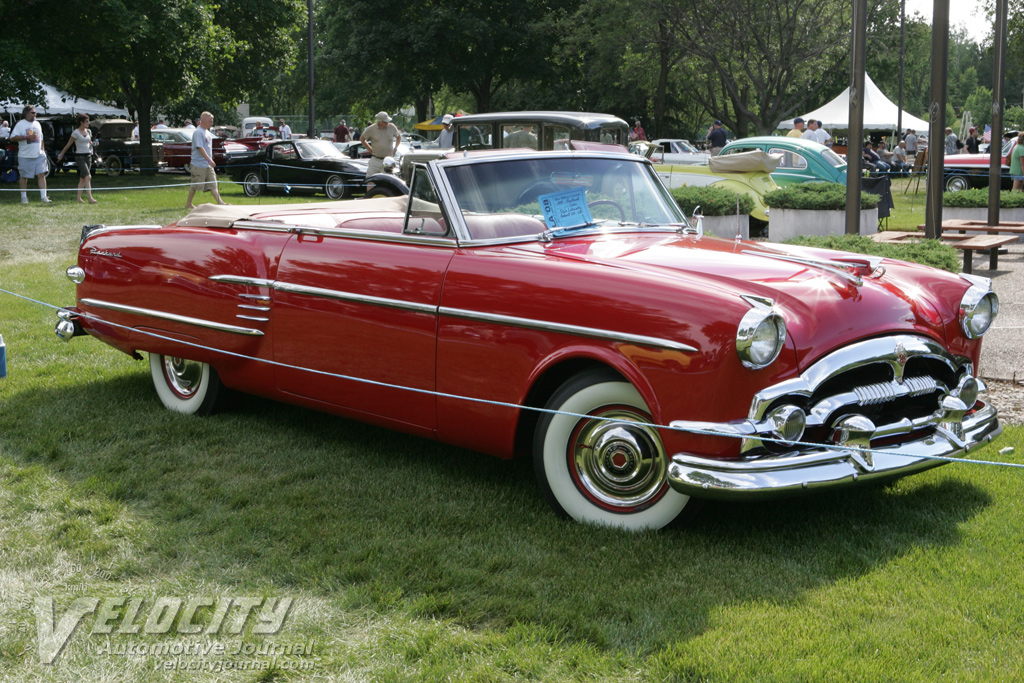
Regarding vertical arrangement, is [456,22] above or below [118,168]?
above

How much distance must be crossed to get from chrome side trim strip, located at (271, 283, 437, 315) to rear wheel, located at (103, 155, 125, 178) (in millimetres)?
25651

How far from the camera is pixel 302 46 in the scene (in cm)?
5203

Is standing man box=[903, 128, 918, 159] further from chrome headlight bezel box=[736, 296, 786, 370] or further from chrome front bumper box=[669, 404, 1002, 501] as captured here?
chrome headlight bezel box=[736, 296, 786, 370]

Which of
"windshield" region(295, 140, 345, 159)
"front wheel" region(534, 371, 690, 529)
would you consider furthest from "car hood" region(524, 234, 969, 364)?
"windshield" region(295, 140, 345, 159)

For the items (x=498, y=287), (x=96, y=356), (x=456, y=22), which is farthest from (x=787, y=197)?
(x=456, y=22)

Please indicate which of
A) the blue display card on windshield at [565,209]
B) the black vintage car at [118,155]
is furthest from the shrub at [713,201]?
the black vintage car at [118,155]

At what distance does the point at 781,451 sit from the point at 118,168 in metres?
28.1

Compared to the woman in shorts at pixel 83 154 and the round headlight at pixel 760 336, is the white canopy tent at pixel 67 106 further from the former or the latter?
the round headlight at pixel 760 336

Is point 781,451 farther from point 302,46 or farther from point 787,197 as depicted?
point 302,46

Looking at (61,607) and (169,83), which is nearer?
(61,607)

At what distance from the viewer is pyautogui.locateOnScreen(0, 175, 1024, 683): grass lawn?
9.94ft

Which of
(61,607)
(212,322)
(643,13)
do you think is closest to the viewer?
(61,607)

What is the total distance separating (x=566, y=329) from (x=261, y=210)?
9.05ft

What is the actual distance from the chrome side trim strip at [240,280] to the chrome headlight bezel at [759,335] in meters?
2.52
